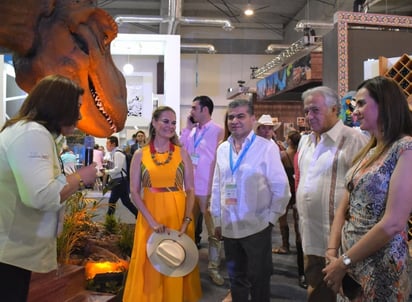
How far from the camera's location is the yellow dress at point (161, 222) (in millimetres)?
2676

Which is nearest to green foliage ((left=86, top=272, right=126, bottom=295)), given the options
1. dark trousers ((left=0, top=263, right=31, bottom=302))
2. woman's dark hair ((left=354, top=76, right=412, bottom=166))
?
dark trousers ((left=0, top=263, right=31, bottom=302))

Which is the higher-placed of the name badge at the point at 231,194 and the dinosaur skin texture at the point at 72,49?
the dinosaur skin texture at the point at 72,49

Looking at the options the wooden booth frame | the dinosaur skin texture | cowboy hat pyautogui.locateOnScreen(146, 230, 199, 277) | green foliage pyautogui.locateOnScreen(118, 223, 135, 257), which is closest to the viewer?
the dinosaur skin texture

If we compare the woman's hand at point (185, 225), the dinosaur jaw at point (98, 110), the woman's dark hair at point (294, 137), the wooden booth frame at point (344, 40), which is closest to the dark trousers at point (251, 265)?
the woman's hand at point (185, 225)

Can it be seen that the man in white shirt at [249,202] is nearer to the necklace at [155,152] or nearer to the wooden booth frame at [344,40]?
the necklace at [155,152]

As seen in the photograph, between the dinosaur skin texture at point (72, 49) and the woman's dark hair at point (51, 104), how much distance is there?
540mm

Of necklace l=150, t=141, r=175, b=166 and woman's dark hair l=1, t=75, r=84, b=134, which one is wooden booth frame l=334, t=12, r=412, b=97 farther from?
woman's dark hair l=1, t=75, r=84, b=134

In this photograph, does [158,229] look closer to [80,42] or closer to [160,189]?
[160,189]

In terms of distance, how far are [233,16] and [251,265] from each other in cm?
1363

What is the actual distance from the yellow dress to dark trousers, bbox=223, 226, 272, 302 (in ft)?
1.34

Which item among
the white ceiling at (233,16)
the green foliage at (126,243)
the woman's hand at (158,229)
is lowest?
the green foliage at (126,243)

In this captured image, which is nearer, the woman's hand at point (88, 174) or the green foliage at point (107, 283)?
the woman's hand at point (88, 174)

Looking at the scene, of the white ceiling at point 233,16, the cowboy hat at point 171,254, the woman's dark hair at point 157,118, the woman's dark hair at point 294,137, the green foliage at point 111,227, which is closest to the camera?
the cowboy hat at point 171,254

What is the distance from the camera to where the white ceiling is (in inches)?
440
